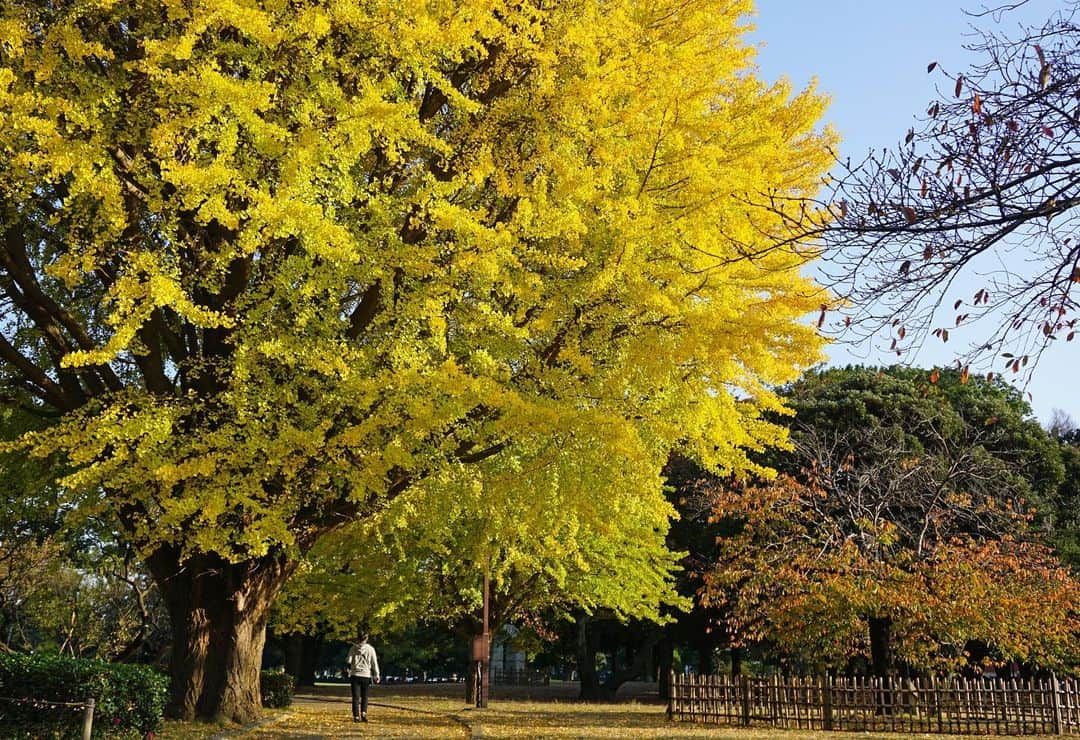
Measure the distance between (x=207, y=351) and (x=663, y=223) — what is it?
6060 millimetres

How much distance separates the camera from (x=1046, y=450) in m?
31.3

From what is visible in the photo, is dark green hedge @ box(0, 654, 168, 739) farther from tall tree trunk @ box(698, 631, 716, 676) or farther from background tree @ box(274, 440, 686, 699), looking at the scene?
tall tree trunk @ box(698, 631, 716, 676)

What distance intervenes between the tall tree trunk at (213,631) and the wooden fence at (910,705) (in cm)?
975

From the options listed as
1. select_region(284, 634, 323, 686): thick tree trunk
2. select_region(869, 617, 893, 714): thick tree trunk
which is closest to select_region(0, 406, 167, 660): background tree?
select_region(284, 634, 323, 686): thick tree trunk

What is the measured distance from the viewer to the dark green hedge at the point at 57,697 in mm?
9328

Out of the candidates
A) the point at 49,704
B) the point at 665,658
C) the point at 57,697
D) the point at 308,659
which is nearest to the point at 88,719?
the point at 49,704

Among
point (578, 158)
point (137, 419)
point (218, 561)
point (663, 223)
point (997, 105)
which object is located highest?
point (578, 158)

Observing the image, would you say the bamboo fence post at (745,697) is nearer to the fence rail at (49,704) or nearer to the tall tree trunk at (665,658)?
the fence rail at (49,704)

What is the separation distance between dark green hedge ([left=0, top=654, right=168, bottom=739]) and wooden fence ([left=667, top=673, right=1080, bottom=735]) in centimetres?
1215

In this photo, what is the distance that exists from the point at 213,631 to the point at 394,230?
669 cm

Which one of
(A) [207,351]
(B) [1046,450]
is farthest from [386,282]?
(B) [1046,450]

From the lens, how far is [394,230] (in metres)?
9.54

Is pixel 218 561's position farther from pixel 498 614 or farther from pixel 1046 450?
pixel 1046 450

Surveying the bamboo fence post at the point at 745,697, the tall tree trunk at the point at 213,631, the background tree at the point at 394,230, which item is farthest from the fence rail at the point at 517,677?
the background tree at the point at 394,230
